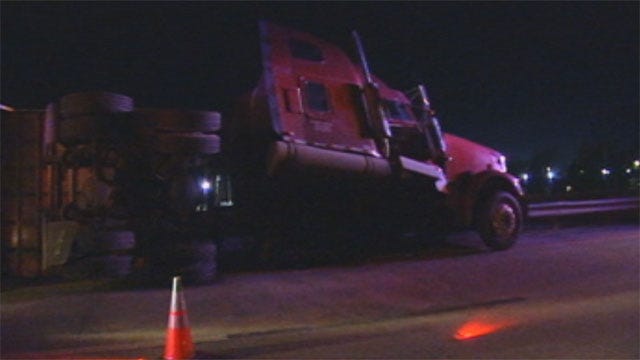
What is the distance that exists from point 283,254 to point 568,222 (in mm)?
8874

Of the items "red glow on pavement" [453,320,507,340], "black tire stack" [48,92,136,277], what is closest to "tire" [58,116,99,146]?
"black tire stack" [48,92,136,277]

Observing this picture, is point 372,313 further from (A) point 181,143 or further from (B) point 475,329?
(A) point 181,143

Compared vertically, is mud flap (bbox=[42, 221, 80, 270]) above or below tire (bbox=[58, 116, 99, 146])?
below

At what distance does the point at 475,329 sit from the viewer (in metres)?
7.15

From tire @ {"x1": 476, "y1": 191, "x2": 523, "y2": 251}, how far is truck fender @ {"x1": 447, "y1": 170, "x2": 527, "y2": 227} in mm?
138

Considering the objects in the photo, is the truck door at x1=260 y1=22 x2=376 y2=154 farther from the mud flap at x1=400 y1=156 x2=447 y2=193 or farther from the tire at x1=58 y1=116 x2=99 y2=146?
the tire at x1=58 y1=116 x2=99 y2=146

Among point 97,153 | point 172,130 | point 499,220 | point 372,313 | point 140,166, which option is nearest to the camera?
point 372,313

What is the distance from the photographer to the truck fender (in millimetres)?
12336

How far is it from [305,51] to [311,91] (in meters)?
0.68

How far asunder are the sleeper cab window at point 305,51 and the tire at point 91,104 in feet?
9.12

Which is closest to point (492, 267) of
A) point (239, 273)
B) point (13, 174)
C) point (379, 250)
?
point (379, 250)

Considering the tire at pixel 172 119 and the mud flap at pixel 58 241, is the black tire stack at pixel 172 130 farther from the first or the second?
the mud flap at pixel 58 241

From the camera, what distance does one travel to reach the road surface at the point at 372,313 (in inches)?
255

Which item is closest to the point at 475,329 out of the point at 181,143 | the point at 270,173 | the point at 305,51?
the point at 270,173
